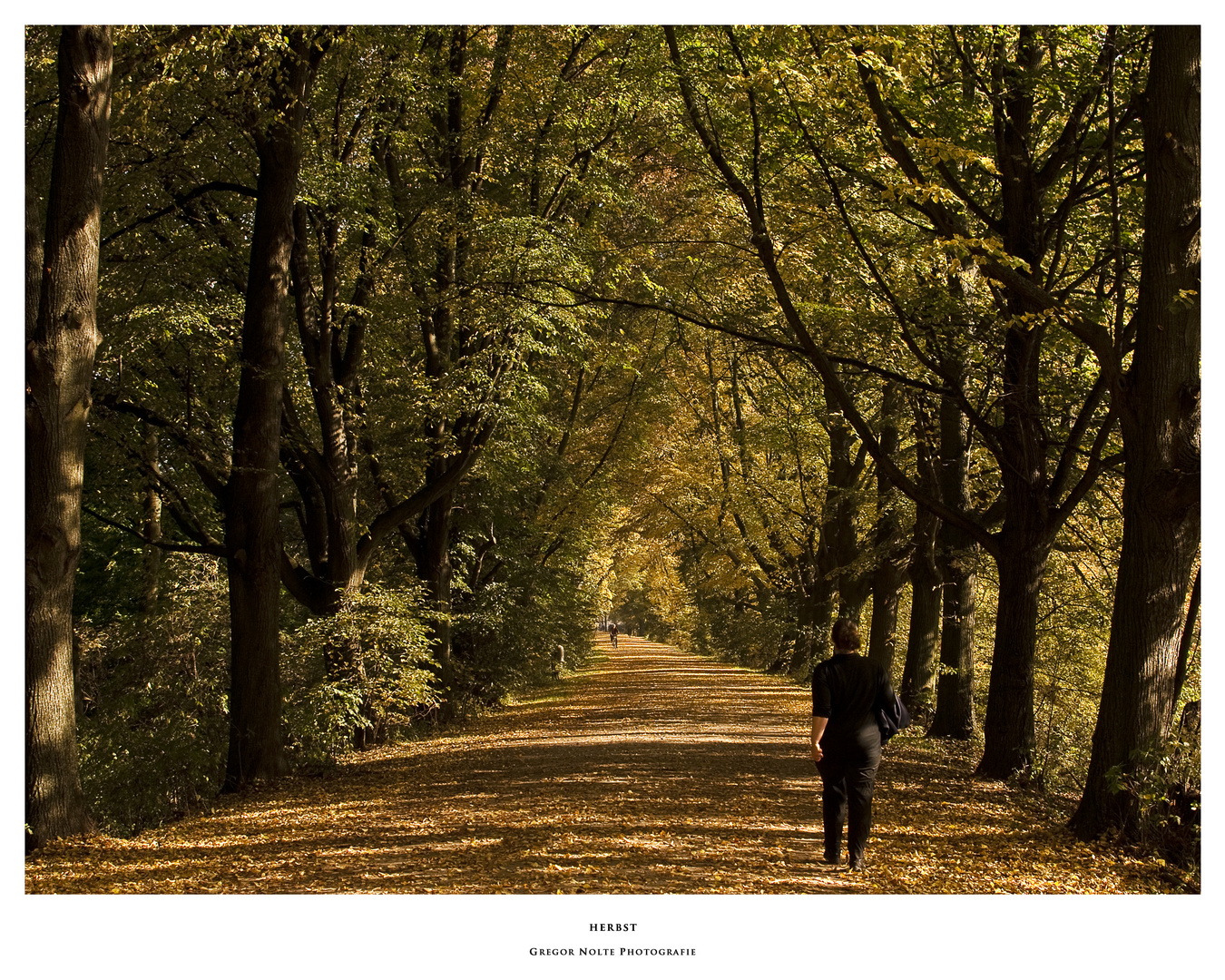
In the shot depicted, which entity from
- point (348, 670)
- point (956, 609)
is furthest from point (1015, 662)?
point (348, 670)

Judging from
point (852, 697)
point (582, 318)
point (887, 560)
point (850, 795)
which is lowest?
point (850, 795)

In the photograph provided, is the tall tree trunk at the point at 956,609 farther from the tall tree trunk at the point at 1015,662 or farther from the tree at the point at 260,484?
the tree at the point at 260,484

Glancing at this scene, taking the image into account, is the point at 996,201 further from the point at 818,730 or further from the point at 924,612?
the point at 818,730

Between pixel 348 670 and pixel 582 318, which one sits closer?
pixel 348 670

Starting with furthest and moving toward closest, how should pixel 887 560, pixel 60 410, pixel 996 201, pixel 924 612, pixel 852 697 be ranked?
pixel 887 560 → pixel 924 612 → pixel 996 201 → pixel 60 410 → pixel 852 697

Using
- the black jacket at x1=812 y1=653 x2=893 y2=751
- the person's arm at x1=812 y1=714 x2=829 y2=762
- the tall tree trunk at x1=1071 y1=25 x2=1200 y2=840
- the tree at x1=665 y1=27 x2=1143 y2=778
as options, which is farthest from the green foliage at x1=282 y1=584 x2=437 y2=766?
the tall tree trunk at x1=1071 y1=25 x2=1200 y2=840

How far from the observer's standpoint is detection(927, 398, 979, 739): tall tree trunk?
14.2 m

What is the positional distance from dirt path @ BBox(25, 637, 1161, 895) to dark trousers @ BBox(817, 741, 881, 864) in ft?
0.76

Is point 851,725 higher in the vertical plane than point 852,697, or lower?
lower

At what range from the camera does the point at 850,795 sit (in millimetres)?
7148

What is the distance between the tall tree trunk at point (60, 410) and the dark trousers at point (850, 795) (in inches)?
237

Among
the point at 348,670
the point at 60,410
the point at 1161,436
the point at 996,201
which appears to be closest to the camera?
the point at 1161,436

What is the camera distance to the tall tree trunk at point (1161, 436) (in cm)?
786

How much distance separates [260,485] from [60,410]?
3549 millimetres
